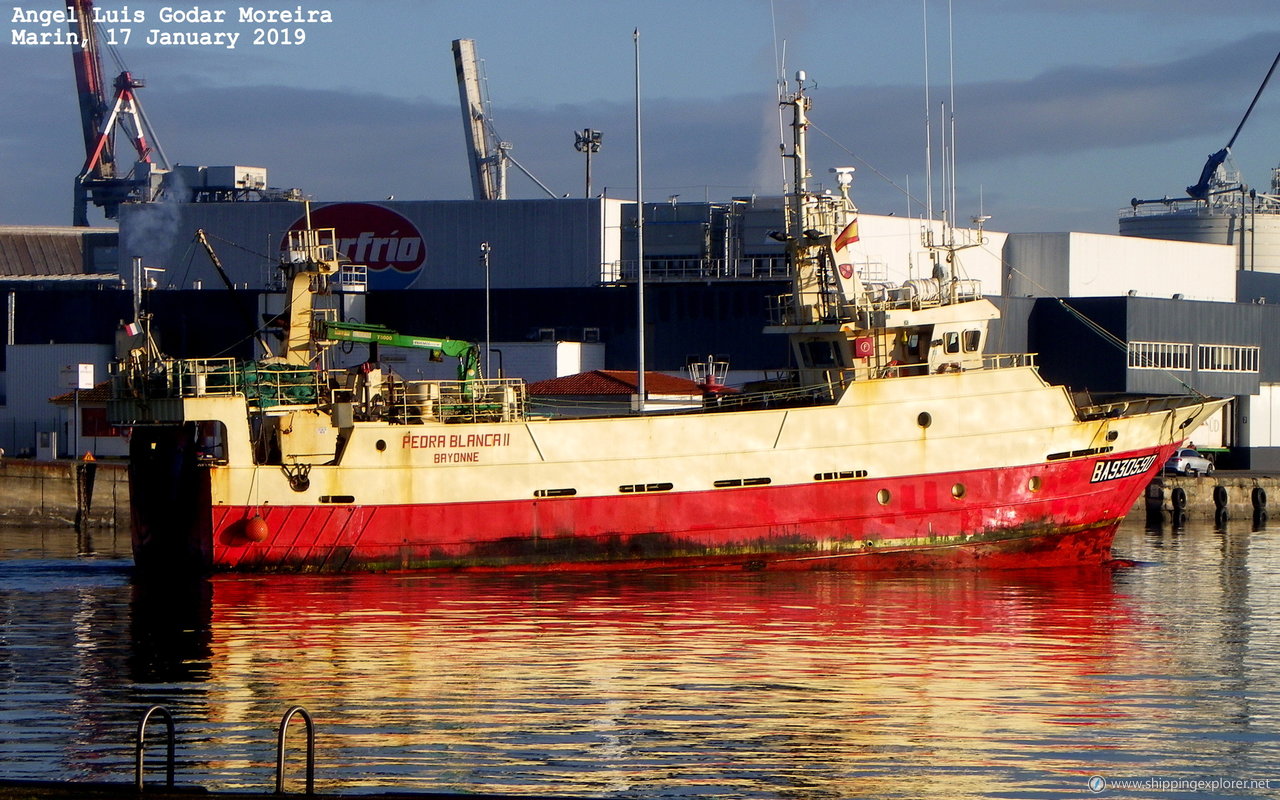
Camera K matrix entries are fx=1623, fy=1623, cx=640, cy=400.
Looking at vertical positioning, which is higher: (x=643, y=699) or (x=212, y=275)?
(x=212, y=275)

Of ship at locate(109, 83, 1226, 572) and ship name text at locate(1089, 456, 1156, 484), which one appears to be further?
ship name text at locate(1089, 456, 1156, 484)

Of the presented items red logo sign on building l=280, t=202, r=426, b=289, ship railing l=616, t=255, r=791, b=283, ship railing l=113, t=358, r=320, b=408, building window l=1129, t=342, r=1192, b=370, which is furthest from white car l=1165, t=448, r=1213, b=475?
ship railing l=113, t=358, r=320, b=408

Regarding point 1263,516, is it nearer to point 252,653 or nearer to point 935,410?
point 935,410

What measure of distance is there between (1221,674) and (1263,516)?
40618 millimetres

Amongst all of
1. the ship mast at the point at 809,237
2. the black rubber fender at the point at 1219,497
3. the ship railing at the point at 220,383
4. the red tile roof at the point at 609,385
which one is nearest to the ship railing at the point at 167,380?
the ship railing at the point at 220,383

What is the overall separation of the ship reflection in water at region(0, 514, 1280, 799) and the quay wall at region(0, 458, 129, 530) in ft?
54.5

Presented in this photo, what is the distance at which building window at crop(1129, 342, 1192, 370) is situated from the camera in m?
70.5

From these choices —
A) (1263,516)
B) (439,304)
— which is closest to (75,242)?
(439,304)

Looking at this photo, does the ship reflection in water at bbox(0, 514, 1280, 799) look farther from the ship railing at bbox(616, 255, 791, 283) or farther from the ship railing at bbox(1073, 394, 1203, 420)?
the ship railing at bbox(616, 255, 791, 283)

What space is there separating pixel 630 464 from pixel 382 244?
146 feet

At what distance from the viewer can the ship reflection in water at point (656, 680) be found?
17.8m

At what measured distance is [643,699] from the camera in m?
21.6

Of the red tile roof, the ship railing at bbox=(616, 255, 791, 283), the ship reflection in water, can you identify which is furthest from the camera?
the ship railing at bbox=(616, 255, 791, 283)

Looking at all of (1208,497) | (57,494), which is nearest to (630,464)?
(57,494)
